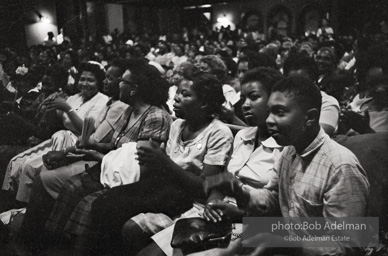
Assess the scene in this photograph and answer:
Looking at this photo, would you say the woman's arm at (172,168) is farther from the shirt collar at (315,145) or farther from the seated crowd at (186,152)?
the shirt collar at (315,145)

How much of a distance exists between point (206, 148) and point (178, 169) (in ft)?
0.67

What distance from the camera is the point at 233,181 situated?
1856 millimetres

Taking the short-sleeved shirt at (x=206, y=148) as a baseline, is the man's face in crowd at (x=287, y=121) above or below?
above

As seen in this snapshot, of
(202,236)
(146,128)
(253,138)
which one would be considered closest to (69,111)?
(146,128)

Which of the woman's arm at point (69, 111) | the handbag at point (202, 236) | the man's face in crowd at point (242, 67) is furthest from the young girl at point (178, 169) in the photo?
the man's face in crowd at point (242, 67)

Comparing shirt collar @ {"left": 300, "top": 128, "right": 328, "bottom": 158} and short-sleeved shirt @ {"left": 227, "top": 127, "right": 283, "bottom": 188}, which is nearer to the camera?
shirt collar @ {"left": 300, "top": 128, "right": 328, "bottom": 158}

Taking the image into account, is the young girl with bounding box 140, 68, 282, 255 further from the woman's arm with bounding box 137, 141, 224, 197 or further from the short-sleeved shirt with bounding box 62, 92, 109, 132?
the short-sleeved shirt with bounding box 62, 92, 109, 132

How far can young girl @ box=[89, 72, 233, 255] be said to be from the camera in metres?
2.23

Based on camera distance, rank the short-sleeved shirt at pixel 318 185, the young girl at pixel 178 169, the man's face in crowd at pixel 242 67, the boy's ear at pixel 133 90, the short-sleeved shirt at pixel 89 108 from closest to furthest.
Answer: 1. the short-sleeved shirt at pixel 318 185
2. the young girl at pixel 178 169
3. the boy's ear at pixel 133 90
4. the short-sleeved shirt at pixel 89 108
5. the man's face in crowd at pixel 242 67

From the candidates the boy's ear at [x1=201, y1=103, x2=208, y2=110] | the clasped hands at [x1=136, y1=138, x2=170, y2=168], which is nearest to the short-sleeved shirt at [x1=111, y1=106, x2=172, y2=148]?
the boy's ear at [x1=201, y1=103, x2=208, y2=110]

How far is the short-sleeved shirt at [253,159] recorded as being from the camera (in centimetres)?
212

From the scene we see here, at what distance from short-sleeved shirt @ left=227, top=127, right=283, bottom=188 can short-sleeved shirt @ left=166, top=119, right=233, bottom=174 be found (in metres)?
0.05

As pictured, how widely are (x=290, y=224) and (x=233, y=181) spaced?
265 mm

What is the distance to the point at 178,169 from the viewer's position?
2.24 metres
